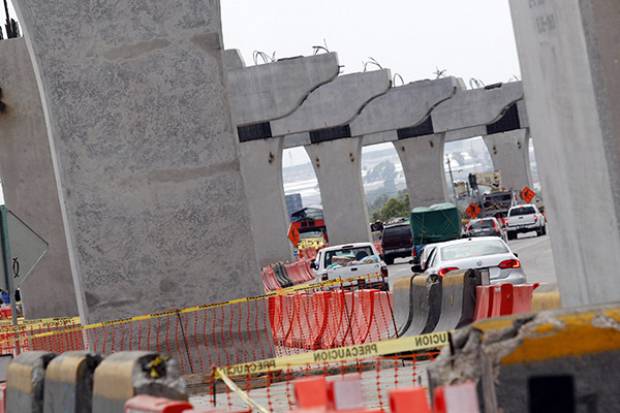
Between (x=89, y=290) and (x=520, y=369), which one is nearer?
(x=520, y=369)

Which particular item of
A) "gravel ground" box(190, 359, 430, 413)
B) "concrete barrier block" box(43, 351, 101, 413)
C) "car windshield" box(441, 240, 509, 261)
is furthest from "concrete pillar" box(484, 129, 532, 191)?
"concrete barrier block" box(43, 351, 101, 413)

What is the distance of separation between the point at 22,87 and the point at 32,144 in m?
1.24

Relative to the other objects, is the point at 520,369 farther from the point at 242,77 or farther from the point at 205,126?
the point at 242,77

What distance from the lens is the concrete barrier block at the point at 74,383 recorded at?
9.73m

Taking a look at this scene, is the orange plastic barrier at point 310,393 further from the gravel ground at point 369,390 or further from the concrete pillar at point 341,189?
the concrete pillar at point 341,189

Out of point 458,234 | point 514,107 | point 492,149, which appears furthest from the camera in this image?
point 492,149

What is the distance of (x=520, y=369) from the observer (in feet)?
23.1

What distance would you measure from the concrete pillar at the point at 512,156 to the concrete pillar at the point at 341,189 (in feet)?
85.3

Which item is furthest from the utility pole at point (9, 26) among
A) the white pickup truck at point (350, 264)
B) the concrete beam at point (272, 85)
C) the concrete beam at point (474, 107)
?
the concrete beam at point (474, 107)

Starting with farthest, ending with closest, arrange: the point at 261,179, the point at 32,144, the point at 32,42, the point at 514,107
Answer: the point at 514,107 → the point at 261,179 → the point at 32,144 → the point at 32,42

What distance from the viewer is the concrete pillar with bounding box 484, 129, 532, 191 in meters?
92.1

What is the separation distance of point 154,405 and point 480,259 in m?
17.6

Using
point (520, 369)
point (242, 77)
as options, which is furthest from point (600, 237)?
point (242, 77)

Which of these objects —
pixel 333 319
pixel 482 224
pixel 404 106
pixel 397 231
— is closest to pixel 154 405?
pixel 333 319
